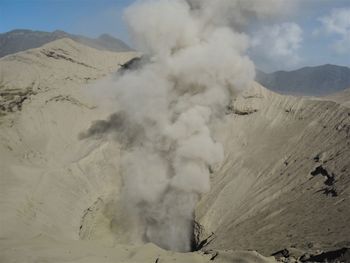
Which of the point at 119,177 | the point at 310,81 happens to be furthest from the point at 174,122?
the point at 310,81

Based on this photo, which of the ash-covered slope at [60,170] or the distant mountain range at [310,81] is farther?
the distant mountain range at [310,81]

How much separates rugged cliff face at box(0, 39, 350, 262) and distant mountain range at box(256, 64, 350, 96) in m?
146

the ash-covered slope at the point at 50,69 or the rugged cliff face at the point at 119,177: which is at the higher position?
the ash-covered slope at the point at 50,69

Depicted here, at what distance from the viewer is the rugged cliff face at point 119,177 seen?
64.5 ft

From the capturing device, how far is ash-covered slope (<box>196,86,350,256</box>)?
20.7 meters

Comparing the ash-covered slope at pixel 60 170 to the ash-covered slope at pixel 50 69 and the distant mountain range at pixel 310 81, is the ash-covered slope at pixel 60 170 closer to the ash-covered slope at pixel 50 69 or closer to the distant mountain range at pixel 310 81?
the ash-covered slope at pixel 50 69

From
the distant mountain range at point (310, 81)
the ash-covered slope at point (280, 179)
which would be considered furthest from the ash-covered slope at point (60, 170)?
the distant mountain range at point (310, 81)

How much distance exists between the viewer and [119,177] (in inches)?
1288

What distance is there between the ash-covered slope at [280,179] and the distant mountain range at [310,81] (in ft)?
484

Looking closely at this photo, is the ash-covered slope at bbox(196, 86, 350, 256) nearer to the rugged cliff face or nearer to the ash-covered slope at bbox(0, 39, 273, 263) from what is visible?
the rugged cliff face

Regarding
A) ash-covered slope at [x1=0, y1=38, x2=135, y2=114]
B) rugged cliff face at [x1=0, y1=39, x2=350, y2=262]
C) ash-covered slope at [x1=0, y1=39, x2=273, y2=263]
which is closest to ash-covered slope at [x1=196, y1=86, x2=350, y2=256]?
rugged cliff face at [x1=0, y1=39, x2=350, y2=262]

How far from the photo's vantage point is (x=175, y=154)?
3241 centimetres

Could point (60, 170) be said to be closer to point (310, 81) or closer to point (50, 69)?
point (50, 69)

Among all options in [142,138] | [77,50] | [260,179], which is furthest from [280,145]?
[77,50]
